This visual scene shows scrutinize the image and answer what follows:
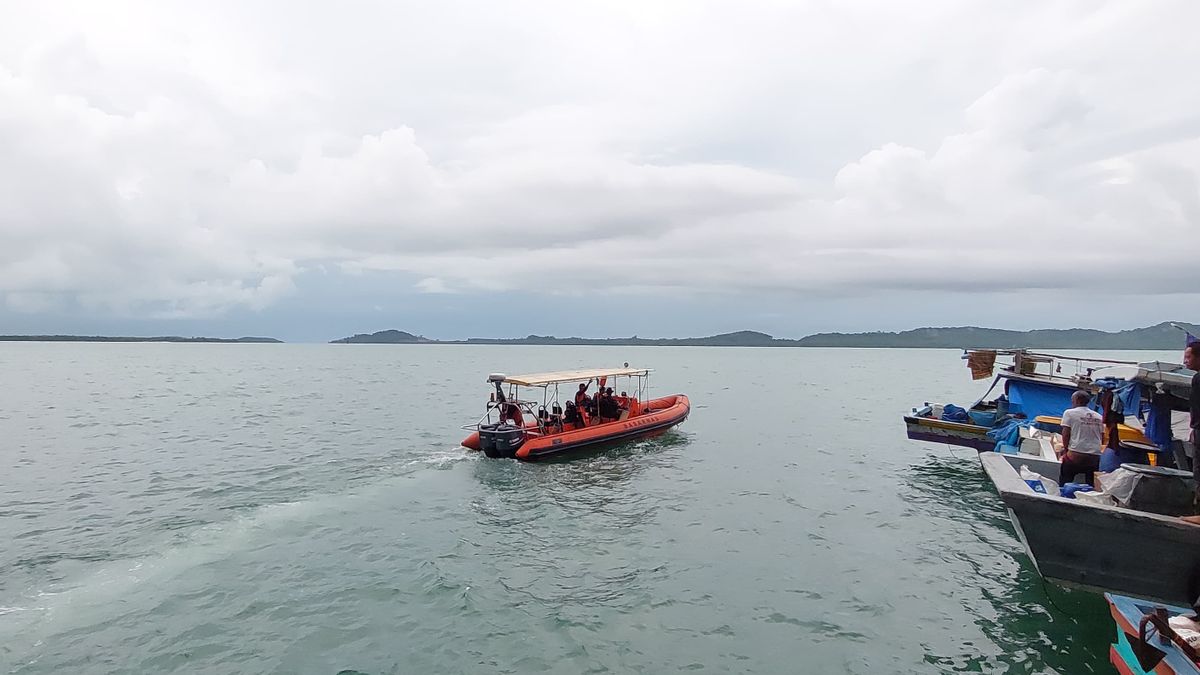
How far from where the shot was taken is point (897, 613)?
9469 mm

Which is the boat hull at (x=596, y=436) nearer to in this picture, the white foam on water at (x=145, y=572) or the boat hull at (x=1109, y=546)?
the white foam on water at (x=145, y=572)

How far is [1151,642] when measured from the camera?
18.6ft

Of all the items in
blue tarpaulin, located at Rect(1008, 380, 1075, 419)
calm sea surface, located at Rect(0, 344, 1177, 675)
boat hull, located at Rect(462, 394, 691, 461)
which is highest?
blue tarpaulin, located at Rect(1008, 380, 1075, 419)

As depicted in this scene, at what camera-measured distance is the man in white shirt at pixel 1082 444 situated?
10.2 metres

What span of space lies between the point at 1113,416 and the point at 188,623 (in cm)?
1469

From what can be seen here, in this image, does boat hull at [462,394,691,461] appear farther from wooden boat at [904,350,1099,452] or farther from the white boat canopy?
wooden boat at [904,350,1099,452]

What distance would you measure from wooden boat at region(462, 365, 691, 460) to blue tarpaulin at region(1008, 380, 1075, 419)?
10.8 meters

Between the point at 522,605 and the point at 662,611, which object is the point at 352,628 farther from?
the point at 662,611

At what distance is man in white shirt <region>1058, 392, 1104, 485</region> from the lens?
1021 centimetres

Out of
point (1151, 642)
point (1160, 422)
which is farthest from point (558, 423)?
point (1151, 642)

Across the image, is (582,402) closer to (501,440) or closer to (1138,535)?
(501,440)

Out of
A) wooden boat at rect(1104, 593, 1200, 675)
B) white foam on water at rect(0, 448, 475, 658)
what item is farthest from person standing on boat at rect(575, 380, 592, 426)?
wooden boat at rect(1104, 593, 1200, 675)

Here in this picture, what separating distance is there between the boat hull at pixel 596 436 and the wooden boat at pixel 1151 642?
566 inches

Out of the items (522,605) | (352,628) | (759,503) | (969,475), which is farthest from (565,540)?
(969,475)
